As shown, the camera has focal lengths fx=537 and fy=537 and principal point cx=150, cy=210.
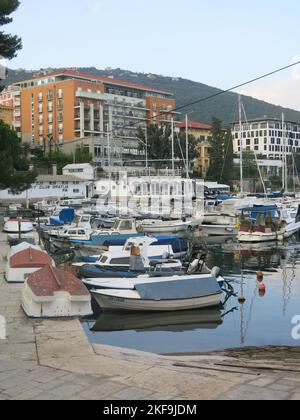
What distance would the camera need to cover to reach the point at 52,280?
1162cm

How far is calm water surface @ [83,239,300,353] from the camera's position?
13.4 metres

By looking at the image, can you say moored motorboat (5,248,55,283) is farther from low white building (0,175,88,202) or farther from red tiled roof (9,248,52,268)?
low white building (0,175,88,202)

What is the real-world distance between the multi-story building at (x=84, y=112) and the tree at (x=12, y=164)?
60.6m

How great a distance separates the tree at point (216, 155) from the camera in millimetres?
92875

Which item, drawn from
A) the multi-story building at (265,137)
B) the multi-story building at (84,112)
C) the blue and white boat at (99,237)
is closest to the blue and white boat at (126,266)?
the blue and white boat at (99,237)

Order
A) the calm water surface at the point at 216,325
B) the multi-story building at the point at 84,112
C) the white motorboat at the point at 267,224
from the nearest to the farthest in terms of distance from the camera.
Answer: the calm water surface at the point at 216,325 → the white motorboat at the point at 267,224 → the multi-story building at the point at 84,112

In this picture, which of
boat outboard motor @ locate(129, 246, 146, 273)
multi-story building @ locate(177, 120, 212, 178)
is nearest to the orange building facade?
multi-story building @ locate(177, 120, 212, 178)

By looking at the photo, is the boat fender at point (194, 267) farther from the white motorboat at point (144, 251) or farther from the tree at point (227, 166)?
the tree at point (227, 166)

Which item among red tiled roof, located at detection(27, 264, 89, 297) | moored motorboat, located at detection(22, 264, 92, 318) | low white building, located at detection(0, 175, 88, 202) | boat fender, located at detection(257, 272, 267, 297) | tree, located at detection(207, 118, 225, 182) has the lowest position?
boat fender, located at detection(257, 272, 267, 297)

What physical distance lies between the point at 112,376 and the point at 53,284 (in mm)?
4908

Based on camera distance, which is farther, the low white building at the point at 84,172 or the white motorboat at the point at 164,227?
the low white building at the point at 84,172

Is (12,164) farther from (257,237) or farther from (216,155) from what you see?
(216,155)

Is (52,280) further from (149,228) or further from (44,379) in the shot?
(149,228)
